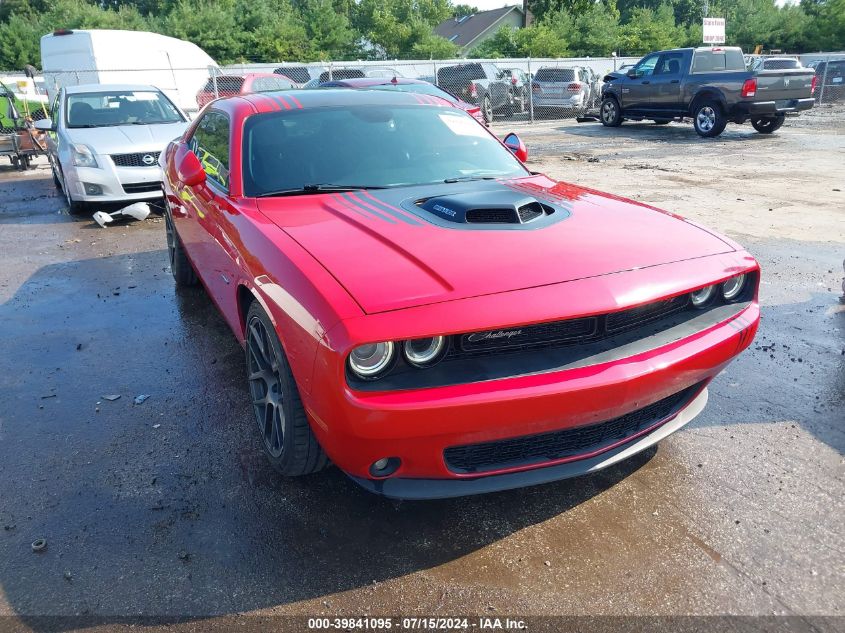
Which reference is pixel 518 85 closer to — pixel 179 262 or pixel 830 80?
pixel 830 80

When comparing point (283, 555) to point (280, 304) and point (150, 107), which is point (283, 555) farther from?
point (150, 107)

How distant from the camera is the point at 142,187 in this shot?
8.50 m

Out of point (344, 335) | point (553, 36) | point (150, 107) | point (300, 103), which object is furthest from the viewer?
point (553, 36)

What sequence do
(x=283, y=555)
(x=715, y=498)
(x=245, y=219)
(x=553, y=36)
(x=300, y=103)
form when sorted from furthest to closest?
(x=553, y=36)
(x=300, y=103)
(x=245, y=219)
(x=715, y=498)
(x=283, y=555)

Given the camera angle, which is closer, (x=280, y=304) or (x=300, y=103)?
(x=280, y=304)

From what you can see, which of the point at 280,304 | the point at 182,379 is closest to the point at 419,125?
the point at 280,304

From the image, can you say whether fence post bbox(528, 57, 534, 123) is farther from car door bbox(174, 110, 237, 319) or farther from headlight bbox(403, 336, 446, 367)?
headlight bbox(403, 336, 446, 367)

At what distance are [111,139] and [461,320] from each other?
7971mm

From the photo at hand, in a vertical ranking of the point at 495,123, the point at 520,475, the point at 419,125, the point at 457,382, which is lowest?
the point at 495,123

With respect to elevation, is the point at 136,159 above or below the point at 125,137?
below

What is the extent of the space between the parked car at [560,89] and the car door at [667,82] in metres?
5.08

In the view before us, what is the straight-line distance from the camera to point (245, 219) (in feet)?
10.2

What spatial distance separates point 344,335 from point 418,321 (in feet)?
0.78

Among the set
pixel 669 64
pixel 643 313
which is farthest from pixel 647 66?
pixel 643 313
